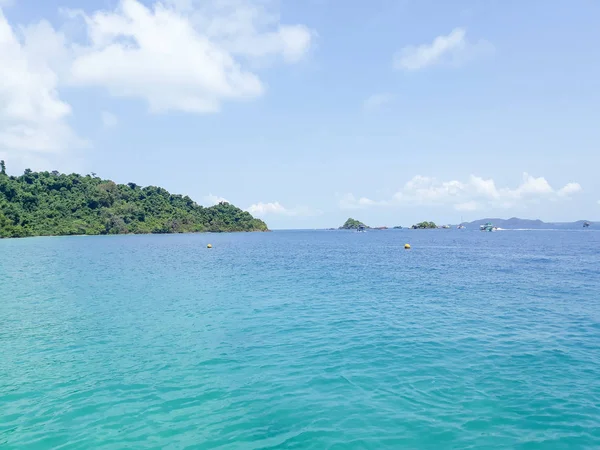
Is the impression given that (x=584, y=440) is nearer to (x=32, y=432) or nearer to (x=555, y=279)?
(x=32, y=432)

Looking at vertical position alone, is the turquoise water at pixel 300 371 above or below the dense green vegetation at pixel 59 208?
Answer: below

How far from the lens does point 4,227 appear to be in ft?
430

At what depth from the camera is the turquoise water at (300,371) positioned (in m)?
9.90

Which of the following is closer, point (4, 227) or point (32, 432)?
point (32, 432)

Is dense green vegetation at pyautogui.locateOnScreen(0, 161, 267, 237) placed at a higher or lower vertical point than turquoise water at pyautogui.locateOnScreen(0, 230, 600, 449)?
higher

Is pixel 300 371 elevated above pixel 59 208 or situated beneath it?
situated beneath

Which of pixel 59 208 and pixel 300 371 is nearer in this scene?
pixel 300 371

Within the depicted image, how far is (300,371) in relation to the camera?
14.0 meters

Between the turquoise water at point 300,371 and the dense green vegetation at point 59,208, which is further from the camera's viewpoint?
the dense green vegetation at point 59,208

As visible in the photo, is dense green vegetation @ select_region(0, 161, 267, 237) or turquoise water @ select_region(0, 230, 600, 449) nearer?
turquoise water @ select_region(0, 230, 600, 449)

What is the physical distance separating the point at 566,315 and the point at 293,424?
1963 cm

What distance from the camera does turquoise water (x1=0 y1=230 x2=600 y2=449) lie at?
9898 millimetres

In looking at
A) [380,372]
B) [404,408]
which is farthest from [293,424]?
[380,372]

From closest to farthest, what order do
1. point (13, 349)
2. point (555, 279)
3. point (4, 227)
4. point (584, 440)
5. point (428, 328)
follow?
point (584, 440) → point (13, 349) → point (428, 328) → point (555, 279) → point (4, 227)
